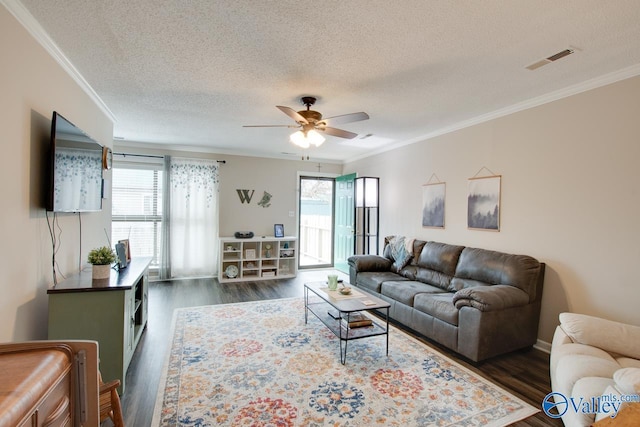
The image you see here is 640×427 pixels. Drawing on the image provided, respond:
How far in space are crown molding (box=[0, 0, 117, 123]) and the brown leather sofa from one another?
3.85 metres

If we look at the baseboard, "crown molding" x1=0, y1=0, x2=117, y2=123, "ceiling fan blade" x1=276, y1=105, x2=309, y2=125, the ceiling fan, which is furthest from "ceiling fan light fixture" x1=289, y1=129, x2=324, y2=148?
the baseboard

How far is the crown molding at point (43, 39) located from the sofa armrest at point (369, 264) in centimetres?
379

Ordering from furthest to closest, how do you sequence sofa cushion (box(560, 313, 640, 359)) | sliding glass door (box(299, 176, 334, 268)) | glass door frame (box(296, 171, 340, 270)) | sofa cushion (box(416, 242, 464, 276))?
sliding glass door (box(299, 176, 334, 268)), glass door frame (box(296, 171, 340, 270)), sofa cushion (box(416, 242, 464, 276)), sofa cushion (box(560, 313, 640, 359))

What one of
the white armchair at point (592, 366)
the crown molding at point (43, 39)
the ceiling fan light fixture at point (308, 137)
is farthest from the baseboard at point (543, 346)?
the crown molding at point (43, 39)

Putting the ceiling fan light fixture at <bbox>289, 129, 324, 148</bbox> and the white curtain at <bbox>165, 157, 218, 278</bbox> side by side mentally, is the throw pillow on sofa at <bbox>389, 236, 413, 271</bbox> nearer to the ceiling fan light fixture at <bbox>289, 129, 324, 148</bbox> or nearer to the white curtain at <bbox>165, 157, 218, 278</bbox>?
the ceiling fan light fixture at <bbox>289, 129, 324, 148</bbox>

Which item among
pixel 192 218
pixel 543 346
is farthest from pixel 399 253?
pixel 192 218

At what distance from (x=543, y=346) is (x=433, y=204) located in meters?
2.12

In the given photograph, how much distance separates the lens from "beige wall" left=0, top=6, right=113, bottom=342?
1799 mm

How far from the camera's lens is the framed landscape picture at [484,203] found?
3.55 m

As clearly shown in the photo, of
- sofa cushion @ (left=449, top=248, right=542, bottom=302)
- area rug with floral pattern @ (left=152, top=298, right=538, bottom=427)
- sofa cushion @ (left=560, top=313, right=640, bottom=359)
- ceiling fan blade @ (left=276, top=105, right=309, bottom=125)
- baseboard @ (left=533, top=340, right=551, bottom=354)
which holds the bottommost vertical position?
area rug with floral pattern @ (left=152, top=298, right=538, bottom=427)

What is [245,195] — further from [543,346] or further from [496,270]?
[543,346]

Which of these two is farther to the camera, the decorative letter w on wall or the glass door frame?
the glass door frame

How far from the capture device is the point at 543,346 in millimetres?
3041

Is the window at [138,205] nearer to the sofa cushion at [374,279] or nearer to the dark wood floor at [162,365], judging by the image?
the dark wood floor at [162,365]
